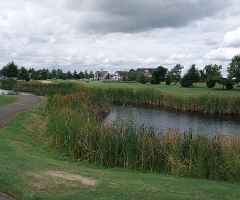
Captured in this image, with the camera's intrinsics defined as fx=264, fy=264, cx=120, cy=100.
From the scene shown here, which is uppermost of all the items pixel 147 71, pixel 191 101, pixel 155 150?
pixel 147 71

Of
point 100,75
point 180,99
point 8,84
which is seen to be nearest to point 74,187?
point 180,99

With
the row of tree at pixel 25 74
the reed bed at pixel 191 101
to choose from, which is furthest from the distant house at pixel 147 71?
the reed bed at pixel 191 101

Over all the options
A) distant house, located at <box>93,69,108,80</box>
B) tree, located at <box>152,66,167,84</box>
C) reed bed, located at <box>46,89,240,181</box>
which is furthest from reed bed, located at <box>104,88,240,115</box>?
distant house, located at <box>93,69,108,80</box>

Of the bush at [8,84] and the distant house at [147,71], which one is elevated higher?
the distant house at [147,71]

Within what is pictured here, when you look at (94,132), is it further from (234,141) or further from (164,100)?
(164,100)

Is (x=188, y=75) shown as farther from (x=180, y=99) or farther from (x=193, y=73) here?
(x=180, y=99)

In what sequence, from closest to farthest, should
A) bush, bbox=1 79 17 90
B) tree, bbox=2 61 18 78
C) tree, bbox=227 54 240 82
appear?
bush, bbox=1 79 17 90 → tree, bbox=227 54 240 82 → tree, bbox=2 61 18 78

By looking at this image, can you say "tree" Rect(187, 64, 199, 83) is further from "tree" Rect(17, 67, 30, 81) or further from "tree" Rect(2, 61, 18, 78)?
"tree" Rect(2, 61, 18, 78)

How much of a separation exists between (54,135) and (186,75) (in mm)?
55323

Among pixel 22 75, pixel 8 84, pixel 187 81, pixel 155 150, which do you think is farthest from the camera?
pixel 22 75

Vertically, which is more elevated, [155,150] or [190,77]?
[190,77]

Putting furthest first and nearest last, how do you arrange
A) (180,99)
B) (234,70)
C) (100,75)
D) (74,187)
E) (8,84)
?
(100,75) < (234,70) < (8,84) < (180,99) < (74,187)

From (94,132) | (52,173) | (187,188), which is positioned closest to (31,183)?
(52,173)

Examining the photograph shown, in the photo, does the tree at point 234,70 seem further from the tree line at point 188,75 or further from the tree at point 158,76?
the tree at point 158,76
